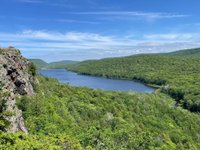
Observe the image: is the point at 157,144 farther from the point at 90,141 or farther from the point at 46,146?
the point at 46,146

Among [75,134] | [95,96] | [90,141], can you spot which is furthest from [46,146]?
[95,96]

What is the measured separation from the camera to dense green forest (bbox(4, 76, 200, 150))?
155ft

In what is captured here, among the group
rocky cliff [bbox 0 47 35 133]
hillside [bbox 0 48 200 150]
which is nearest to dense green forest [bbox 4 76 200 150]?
hillside [bbox 0 48 200 150]

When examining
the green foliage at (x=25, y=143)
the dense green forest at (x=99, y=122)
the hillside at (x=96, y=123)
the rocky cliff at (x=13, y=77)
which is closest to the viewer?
the green foliage at (x=25, y=143)

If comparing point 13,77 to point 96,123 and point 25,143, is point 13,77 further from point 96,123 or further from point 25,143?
point 25,143

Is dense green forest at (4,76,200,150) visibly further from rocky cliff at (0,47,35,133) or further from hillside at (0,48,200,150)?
rocky cliff at (0,47,35,133)

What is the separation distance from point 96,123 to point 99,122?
371 centimetres

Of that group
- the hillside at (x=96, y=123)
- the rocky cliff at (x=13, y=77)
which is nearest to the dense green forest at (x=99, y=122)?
the hillside at (x=96, y=123)

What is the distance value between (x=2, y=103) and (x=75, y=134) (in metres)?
20.2

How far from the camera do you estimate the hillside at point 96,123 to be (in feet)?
124

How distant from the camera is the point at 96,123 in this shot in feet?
252

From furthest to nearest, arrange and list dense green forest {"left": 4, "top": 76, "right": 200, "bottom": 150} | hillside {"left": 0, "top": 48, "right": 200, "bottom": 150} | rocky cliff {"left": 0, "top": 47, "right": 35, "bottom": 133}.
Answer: dense green forest {"left": 4, "top": 76, "right": 200, "bottom": 150}
rocky cliff {"left": 0, "top": 47, "right": 35, "bottom": 133}
hillside {"left": 0, "top": 48, "right": 200, "bottom": 150}

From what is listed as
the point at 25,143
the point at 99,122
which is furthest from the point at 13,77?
the point at 99,122

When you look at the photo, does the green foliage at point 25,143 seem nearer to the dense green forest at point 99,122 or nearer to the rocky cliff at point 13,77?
the dense green forest at point 99,122
